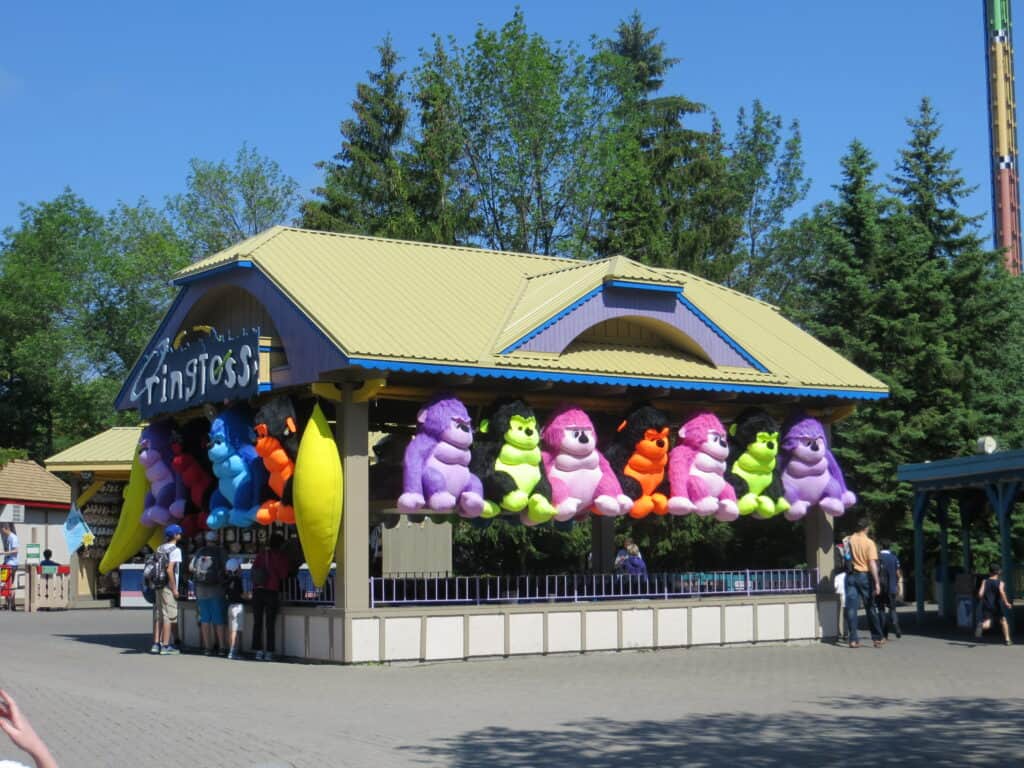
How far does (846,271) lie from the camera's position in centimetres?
3688

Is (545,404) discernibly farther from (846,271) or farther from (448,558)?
(846,271)

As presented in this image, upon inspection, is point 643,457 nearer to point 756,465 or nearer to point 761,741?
point 756,465

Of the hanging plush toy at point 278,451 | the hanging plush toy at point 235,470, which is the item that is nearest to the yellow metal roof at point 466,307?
the hanging plush toy at point 278,451

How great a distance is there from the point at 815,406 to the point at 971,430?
14283 mm

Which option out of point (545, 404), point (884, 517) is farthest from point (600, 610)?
point (884, 517)

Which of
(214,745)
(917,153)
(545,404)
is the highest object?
(917,153)

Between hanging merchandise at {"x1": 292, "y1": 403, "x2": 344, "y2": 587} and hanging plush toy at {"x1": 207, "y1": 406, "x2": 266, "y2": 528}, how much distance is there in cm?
152

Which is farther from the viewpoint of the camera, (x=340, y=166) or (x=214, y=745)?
(x=340, y=166)

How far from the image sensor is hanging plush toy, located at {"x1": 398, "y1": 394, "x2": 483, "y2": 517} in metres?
18.2

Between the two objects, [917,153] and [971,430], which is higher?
[917,153]

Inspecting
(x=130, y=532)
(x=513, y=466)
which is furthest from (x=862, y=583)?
(x=130, y=532)

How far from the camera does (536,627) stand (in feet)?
64.0

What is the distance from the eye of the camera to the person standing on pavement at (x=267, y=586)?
63.2 ft

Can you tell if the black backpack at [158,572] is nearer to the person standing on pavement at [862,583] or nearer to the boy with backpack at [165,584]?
the boy with backpack at [165,584]
